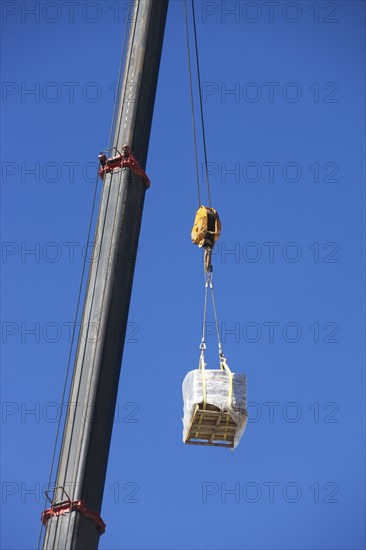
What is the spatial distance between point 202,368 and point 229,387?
47 centimetres

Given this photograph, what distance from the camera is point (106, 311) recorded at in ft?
44.8

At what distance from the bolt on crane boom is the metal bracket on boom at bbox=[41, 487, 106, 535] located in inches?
0.4

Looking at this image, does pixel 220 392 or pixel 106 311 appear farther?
pixel 220 392

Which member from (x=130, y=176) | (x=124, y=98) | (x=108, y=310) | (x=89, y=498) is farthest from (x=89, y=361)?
(x=124, y=98)

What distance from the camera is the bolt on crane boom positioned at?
41.3 feet

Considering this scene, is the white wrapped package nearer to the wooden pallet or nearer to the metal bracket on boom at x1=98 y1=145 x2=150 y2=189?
the wooden pallet

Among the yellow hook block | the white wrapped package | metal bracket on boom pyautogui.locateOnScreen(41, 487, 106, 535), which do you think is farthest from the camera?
the yellow hook block

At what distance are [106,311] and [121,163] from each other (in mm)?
2276

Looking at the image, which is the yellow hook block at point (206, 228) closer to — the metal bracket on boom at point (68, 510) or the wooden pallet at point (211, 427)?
the wooden pallet at point (211, 427)

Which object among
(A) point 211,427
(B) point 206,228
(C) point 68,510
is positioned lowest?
(C) point 68,510

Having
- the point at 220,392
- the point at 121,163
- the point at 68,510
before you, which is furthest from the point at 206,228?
the point at 68,510

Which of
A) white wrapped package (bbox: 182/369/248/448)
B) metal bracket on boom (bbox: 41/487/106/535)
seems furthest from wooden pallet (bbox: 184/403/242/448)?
metal bracket on boom (bbox: 41/487/106/535)

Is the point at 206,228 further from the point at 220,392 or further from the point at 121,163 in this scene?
the point at 220,392

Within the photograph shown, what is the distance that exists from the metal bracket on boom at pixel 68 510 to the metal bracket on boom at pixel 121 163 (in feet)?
14.8
